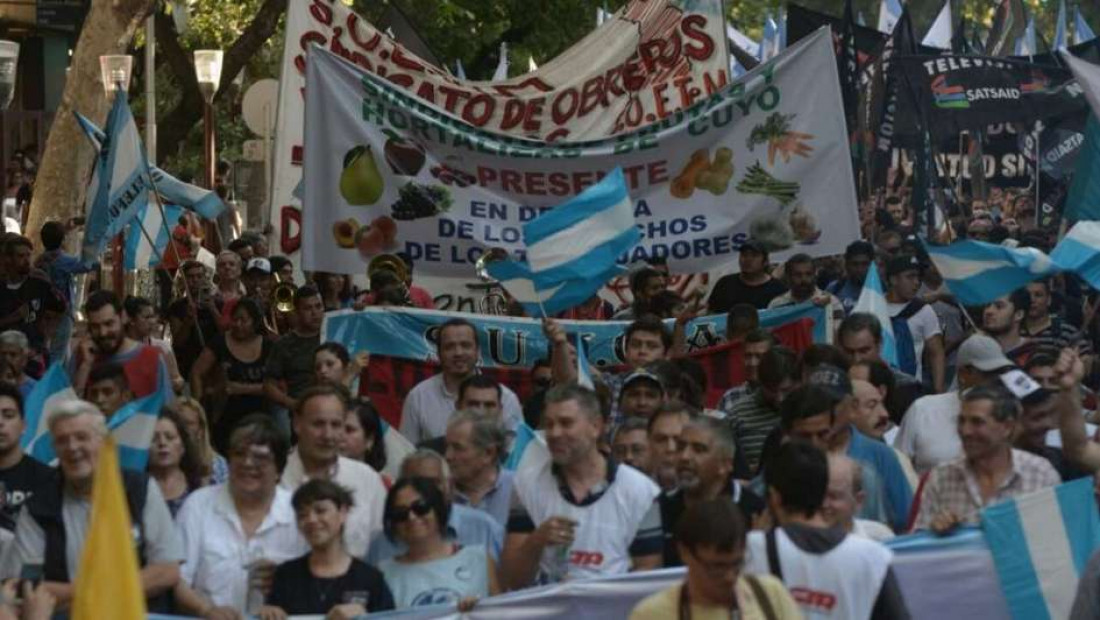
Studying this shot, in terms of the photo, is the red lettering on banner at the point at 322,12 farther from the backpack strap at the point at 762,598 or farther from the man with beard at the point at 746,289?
the backpack strap at the point at 762,598

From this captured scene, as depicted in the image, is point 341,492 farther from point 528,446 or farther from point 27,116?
point 27,116

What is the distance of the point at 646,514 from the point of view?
8906 mm

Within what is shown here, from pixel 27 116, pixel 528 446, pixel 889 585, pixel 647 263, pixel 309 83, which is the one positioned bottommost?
pixel 889 585

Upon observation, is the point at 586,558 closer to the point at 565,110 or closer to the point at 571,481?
the point at 571,481

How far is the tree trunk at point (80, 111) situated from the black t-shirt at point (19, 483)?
45.0ft

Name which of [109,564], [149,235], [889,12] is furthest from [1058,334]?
[889,12]

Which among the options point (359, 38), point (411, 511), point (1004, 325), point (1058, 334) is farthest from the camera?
point (359, 38)

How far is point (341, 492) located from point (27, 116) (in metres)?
26.5

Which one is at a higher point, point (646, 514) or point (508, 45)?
point (508, 45)

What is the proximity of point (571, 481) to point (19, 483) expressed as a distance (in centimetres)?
186

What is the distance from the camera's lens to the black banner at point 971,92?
1980 centimetres

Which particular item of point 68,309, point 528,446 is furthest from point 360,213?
point 528,446

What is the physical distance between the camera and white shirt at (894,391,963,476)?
1069 cm

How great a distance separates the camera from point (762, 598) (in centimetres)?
696
